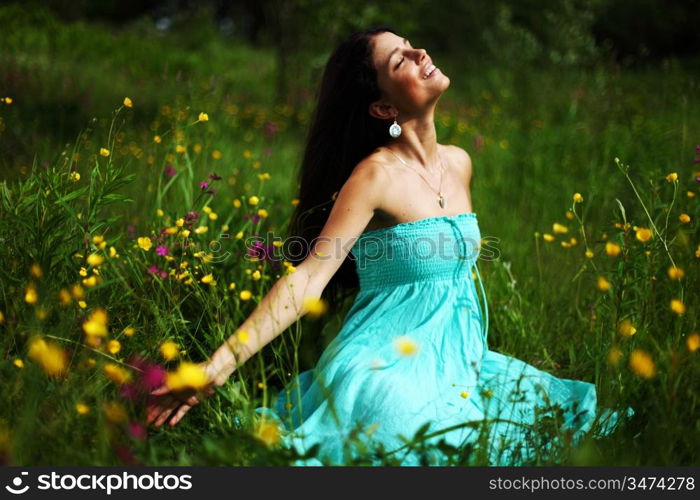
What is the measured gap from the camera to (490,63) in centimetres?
827

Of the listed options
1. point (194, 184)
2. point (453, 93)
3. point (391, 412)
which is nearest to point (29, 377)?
point (391, 412)

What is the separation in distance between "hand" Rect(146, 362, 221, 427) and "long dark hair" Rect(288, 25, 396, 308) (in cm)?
77

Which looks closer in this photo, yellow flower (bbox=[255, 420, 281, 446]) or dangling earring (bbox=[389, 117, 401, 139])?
yellow flower (bbox=[255, 420, 281, 446])

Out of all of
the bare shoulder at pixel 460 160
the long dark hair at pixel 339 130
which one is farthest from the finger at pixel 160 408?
the bare shoulder at pixel 460 160

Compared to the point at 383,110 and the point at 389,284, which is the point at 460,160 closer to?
the point at 383,110

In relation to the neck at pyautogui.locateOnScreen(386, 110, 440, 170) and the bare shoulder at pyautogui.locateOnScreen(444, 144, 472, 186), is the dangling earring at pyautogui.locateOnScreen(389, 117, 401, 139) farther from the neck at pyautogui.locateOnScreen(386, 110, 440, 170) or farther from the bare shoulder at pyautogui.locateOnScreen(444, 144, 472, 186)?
the bare shoulder at pyautogui.locateOnScreen(444, 144, 472, 186)

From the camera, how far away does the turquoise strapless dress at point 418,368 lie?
1.81 m

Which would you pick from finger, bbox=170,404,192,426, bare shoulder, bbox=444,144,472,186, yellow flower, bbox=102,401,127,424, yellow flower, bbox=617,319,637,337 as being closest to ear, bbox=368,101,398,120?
bare shoulder, bbox=444,144,472,186

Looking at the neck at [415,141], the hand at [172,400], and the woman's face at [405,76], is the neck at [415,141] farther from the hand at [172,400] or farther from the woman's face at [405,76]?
the hand at [172,400]

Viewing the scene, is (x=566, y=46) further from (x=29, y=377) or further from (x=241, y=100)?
(x=29, y=377)

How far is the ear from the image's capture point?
229cm

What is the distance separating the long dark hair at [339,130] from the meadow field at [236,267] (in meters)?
0.24

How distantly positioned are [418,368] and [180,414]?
2.35 ft

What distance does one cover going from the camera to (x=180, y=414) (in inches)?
69.1
